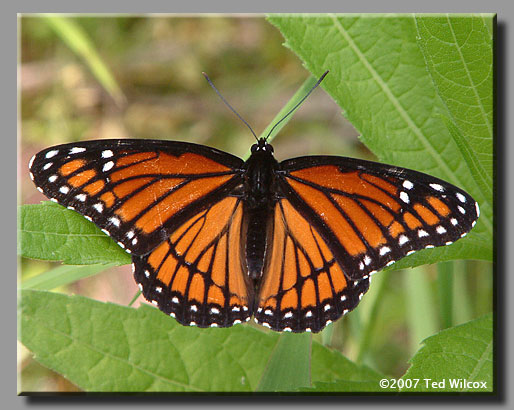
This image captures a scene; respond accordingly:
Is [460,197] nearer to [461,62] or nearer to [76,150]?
[461,62]

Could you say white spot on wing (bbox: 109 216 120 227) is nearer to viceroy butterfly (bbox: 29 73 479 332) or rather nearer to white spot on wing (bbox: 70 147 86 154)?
viceroy butterfly (bbox: 29 73 479 332)

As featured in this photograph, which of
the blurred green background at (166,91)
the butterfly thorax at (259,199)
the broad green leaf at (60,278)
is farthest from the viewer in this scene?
the blurred green background at (166,91)

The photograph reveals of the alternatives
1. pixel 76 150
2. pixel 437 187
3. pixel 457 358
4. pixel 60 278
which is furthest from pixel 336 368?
pixel 76 150

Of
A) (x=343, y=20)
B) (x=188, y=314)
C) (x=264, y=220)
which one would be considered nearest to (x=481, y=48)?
(x=343, y=20)

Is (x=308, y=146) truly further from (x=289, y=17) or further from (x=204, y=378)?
(x=204, y=378)

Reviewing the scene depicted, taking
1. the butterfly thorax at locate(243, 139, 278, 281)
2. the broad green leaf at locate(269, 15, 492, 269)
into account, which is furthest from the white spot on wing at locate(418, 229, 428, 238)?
the butterfly thorax at locate(243, 139, 278, 281)

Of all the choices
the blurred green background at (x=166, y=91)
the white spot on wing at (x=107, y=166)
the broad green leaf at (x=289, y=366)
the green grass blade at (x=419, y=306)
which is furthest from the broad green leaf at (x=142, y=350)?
the blurred green background at (x=166, y=91)

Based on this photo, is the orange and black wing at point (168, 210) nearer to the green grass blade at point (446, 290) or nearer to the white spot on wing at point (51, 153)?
the white spot on wing at point (51, 153)
